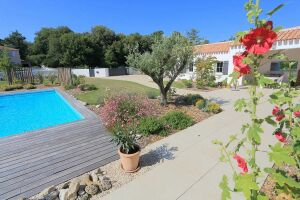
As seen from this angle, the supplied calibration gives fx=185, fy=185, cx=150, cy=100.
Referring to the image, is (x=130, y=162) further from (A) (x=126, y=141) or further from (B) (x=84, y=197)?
(B) (x=84, y=197)

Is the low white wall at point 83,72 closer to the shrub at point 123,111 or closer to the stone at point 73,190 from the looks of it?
the shrub at point 123,111

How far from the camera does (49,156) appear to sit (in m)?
5.06

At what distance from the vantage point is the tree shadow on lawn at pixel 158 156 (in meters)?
4.79

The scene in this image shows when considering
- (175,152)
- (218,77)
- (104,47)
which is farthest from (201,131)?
(104,47)

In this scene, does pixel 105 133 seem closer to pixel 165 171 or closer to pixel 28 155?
pixel 28 155

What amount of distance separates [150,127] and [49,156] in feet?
10.3

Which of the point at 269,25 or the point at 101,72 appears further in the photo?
the point at 101,72

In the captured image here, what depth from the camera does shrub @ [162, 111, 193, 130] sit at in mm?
7021

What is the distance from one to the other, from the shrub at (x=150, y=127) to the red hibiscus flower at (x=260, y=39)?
5.02 meters

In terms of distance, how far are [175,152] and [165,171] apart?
3.24ft

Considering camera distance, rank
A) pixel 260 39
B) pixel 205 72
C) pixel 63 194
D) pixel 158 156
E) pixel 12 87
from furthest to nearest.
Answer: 1. pixel 12 87
2. pixel 205 72
3. pixel 158 156
4. pixel 63 194
5. pixel 260 39

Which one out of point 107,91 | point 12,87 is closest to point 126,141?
point 107,91

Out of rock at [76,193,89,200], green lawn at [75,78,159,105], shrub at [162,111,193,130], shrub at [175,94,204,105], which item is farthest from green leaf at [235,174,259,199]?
shrub at [175,94,204,105]

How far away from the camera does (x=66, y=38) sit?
35812 mm
